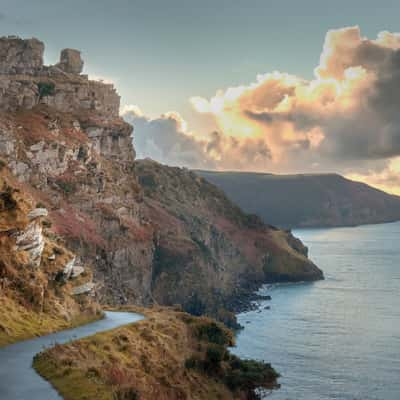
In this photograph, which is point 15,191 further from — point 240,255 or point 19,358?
point 240,255

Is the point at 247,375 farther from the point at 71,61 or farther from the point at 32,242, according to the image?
the point at 71,61

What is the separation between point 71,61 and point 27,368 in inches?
4724

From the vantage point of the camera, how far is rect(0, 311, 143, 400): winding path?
24.8 meters

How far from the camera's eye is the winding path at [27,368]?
2481 centimetres

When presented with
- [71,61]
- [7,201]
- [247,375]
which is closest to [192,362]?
[247,375]

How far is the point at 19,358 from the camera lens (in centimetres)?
3169

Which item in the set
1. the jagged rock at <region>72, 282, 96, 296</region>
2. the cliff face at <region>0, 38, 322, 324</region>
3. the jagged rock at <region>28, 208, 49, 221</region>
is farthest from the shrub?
the cliff face at <region>0, 38, 322, 324</region>

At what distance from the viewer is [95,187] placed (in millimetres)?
110062

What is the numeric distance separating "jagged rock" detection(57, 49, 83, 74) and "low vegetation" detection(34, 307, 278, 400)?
94.0 m

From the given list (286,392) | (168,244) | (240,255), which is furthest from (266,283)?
(286,392)

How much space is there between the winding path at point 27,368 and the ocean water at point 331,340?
110 feet

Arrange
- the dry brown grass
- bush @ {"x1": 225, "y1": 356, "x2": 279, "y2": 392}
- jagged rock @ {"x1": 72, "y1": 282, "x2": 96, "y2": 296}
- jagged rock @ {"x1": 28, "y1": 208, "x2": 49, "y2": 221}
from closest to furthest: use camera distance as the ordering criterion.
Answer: the dry brown grass, jagged rock @ {"x1": 28, "y1": 208, "x2": 49, "y2": 221}, bush @ {"x1": 225, "y1": 356, "x2": 279, "y2": 392}, jagged rock @ {"x1": 72, "y1": 282, "x2": 96, "y2": 296}

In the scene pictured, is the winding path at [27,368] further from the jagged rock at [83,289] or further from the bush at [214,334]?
the bush at [214,334]

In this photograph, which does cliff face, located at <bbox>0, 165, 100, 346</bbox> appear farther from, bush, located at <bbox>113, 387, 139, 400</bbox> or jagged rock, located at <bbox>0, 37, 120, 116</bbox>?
jagged rock, located at <bbox>0, 37, 120, 116</bbox>
